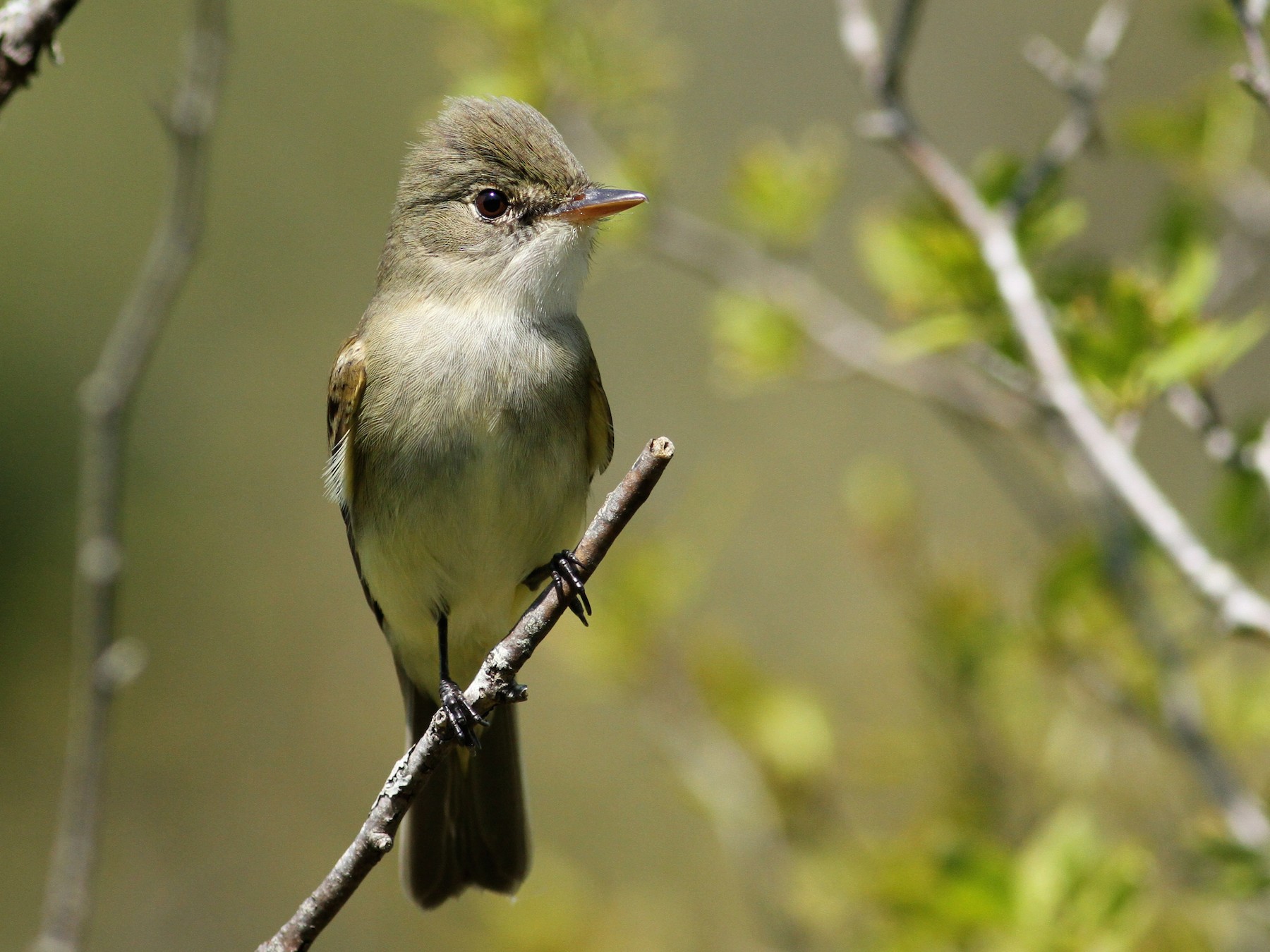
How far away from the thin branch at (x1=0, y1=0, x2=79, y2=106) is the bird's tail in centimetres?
184

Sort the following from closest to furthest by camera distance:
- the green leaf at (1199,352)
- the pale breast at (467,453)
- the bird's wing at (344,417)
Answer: the green leaf at (1199,352)
the pale breast at (467,453)
the bird's wing at (344,417)

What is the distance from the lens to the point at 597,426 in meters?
3.32

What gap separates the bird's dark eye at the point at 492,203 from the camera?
3.45 metres

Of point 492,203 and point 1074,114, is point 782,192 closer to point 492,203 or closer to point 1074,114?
point 492,203

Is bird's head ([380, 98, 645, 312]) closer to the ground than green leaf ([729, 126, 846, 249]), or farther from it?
closer to the ground

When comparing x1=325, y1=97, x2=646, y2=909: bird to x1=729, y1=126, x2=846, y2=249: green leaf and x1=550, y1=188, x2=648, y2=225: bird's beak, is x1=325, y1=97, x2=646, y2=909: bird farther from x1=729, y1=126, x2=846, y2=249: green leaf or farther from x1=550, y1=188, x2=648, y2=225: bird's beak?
x1=729, y1=126, x2=846, y2=249: green leaf

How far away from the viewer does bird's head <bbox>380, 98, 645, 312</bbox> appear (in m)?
3.31

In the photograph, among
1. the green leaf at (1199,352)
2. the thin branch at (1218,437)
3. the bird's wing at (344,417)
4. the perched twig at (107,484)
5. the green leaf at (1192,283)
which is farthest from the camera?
the bird's wing at (344,417)

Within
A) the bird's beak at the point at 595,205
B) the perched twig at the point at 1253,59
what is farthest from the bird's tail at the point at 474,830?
the perched twig at the point at 1253,59

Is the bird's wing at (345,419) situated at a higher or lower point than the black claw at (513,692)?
higher

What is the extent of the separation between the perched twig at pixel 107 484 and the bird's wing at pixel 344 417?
2.80 ft

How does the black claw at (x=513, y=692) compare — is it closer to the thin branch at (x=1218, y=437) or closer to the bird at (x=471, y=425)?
the bird at (x=471, y=425)

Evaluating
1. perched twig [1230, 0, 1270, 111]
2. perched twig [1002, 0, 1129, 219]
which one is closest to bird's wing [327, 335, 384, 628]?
perched twig [1002, 0, 1129, 219]

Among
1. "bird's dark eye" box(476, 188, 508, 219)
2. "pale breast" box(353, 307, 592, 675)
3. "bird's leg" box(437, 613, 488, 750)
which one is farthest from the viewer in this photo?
"bird's dark eye" box(476, 188, 508, 219)
